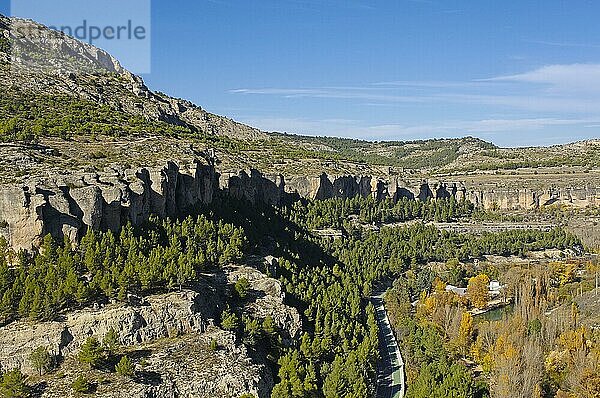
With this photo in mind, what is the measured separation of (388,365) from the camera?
49.2 meters

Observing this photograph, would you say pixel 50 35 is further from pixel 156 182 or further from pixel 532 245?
pixel 532 245

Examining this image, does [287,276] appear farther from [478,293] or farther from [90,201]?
[478,293]

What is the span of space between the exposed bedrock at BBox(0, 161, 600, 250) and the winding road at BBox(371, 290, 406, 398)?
21834 mm

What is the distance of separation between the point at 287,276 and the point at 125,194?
53.5 ft

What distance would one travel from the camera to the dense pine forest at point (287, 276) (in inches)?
1479

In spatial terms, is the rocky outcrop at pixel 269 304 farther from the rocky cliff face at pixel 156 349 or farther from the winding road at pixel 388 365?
the winding road at pixel 388 365

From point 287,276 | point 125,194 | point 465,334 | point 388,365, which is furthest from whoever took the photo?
point 287,276

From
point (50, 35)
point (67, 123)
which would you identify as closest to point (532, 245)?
point (67, 123)

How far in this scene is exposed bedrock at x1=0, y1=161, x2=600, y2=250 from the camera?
3925cm

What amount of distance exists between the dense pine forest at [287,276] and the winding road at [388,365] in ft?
6.04

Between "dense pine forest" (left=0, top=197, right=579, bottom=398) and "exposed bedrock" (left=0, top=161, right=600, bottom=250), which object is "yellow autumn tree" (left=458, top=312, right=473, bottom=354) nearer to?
"dense pine forest" (left=0, top=197, right=579, bottom=398)

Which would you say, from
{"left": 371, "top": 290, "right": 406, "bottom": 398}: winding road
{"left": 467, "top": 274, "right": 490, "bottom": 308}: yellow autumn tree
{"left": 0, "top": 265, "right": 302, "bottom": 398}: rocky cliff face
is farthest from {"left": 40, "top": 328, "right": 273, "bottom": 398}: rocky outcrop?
{"left": 467, "top": 274, "right": 490, "bottom": 308}: yellow autumn tree

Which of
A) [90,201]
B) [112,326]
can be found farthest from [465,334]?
[90,201]

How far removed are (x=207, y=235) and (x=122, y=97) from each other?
52.0 m
